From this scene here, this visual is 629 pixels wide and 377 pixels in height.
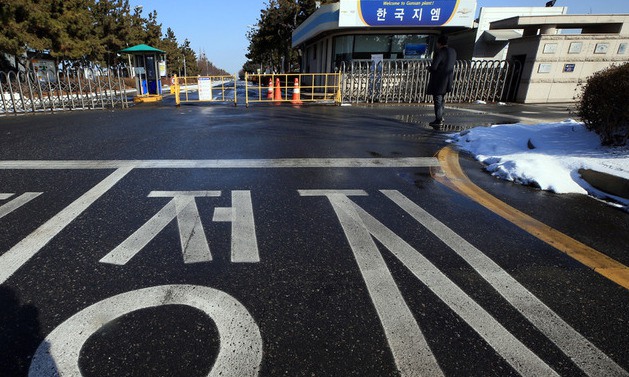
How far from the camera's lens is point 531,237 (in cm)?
297

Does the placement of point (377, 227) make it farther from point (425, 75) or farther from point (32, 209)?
point (425, 75)

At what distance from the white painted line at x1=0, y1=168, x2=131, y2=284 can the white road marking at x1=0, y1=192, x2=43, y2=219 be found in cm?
49

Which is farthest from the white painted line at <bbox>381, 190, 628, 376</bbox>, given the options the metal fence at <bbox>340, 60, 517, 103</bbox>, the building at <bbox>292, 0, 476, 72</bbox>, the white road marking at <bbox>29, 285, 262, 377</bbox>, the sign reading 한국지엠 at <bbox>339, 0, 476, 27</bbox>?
the sign reading 한국지엠 at <bbox>339, 0, 476, 27</bbox>

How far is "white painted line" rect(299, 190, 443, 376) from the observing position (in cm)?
166

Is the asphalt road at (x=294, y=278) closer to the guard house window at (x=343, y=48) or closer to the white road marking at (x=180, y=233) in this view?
the white road marking at (x=180, y=233)

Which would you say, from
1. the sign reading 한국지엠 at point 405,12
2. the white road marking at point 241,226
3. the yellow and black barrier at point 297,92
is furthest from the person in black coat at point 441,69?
the sign reading 한국지엠 at point 405,12

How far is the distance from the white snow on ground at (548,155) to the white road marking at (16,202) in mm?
5724

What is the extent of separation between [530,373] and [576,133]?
556 cm

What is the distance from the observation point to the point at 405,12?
1789cm

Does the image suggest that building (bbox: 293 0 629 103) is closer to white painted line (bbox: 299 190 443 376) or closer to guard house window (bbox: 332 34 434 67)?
guard house window (bbox: 332 34 434 67)

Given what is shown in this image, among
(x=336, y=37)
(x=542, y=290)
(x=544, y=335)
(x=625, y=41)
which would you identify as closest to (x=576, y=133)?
(x=542, y=290)

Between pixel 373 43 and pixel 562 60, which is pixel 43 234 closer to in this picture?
pixel 562 60

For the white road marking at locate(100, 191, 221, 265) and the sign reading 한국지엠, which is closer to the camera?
the white road marking at locate(100, 191, 221, 265)

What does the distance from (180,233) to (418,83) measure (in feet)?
50.2
